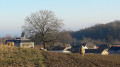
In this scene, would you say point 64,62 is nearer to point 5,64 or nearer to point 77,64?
point 77,64

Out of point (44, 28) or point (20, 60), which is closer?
point (20, 60)

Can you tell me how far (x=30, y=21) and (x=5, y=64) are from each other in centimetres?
3348

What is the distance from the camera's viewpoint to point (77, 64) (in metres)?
21.1

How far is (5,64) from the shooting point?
57.3 ft

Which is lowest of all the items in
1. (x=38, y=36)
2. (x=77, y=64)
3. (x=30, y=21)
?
(x=77, y=64)

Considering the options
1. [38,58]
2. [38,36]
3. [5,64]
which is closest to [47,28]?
[38,36]

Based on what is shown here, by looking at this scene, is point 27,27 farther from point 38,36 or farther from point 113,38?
point 113,38

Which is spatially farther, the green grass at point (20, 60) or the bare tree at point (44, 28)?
the bare tree at point (44, 28)

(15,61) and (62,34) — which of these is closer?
(15,61)

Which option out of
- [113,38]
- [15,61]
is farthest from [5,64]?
[113,38]

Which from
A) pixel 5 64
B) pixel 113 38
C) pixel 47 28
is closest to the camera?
pixel 5 64

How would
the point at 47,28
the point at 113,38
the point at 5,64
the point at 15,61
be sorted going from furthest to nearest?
the point at 113,38 < the point at 47,28 < the point at 15,61 < the point at 5,64

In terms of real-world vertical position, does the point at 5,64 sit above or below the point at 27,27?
below

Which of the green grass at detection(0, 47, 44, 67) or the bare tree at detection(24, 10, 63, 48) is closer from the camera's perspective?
the green grass at detection(0, 47, 44, 67)
